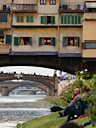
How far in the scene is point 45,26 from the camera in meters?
45.9

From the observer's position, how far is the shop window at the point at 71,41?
46.0 meters

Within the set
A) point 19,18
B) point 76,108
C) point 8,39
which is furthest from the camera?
point 19,18

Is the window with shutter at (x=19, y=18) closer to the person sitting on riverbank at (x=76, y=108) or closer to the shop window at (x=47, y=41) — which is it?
the shop window at (x=47, y=41)

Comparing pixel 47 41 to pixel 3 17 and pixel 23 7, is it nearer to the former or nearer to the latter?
pixel 23 7

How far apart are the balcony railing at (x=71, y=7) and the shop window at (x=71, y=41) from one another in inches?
95.3

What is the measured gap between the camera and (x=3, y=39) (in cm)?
4606

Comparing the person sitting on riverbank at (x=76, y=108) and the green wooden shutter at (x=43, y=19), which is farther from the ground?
the person sitting on riverbank at (x=76, y=108)

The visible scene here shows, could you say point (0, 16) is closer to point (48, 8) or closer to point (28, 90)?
point (48, 8)

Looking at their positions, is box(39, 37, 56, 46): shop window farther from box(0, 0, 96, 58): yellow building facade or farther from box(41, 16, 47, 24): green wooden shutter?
box(41, 16, 47, 24): green wooden shutter

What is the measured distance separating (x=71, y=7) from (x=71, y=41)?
300 centimetres

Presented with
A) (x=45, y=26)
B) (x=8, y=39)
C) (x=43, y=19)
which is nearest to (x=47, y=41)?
(x=45, y=26)

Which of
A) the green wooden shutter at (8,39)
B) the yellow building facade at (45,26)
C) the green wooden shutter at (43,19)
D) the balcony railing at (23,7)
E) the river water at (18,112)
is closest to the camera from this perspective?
the river water at (18,112)

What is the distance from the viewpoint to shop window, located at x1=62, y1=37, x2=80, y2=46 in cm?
4597

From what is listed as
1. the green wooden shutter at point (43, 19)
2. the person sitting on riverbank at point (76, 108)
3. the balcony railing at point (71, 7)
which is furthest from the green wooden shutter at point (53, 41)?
the person sitting on riverbank at point (76, 108)
